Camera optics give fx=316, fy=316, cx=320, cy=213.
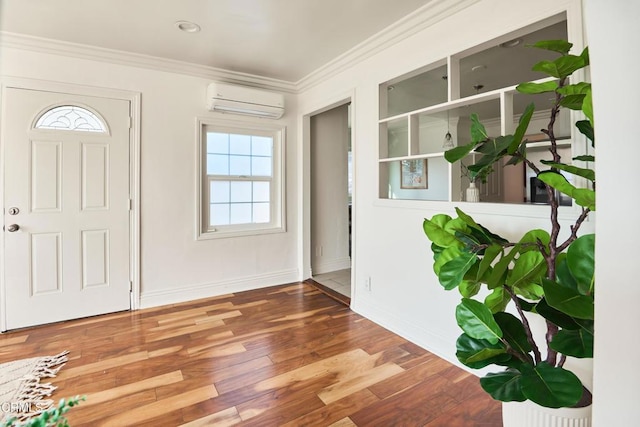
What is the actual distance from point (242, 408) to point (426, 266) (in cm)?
156

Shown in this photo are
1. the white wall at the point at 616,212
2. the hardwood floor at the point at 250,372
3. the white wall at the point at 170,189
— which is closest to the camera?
the white wall at the point at 616,212

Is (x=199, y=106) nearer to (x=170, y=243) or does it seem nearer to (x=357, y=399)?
(x=170, y=243)

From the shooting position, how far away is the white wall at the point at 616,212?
→ 1.64ft

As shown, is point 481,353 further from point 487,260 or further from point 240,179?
point 240,179

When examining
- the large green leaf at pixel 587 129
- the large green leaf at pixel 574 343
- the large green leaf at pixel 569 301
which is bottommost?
the large green leaf at pixel 574 343

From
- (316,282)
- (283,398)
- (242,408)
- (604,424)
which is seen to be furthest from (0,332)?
(604,424)

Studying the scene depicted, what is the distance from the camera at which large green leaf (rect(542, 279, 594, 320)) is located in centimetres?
89

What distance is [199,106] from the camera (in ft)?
11.3

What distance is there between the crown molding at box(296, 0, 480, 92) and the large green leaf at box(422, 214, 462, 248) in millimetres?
1548

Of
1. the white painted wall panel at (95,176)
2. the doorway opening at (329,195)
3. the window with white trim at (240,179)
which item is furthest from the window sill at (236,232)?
the white painted wall panel at (95,176)

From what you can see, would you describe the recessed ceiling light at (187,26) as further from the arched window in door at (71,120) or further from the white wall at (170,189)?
the arched window in door at (71,120)

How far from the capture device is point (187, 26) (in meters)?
2.54

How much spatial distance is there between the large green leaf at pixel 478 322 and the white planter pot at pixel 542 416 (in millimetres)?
271

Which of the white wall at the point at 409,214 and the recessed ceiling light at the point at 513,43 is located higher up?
the recessed ceiling light at the point at 513,43
